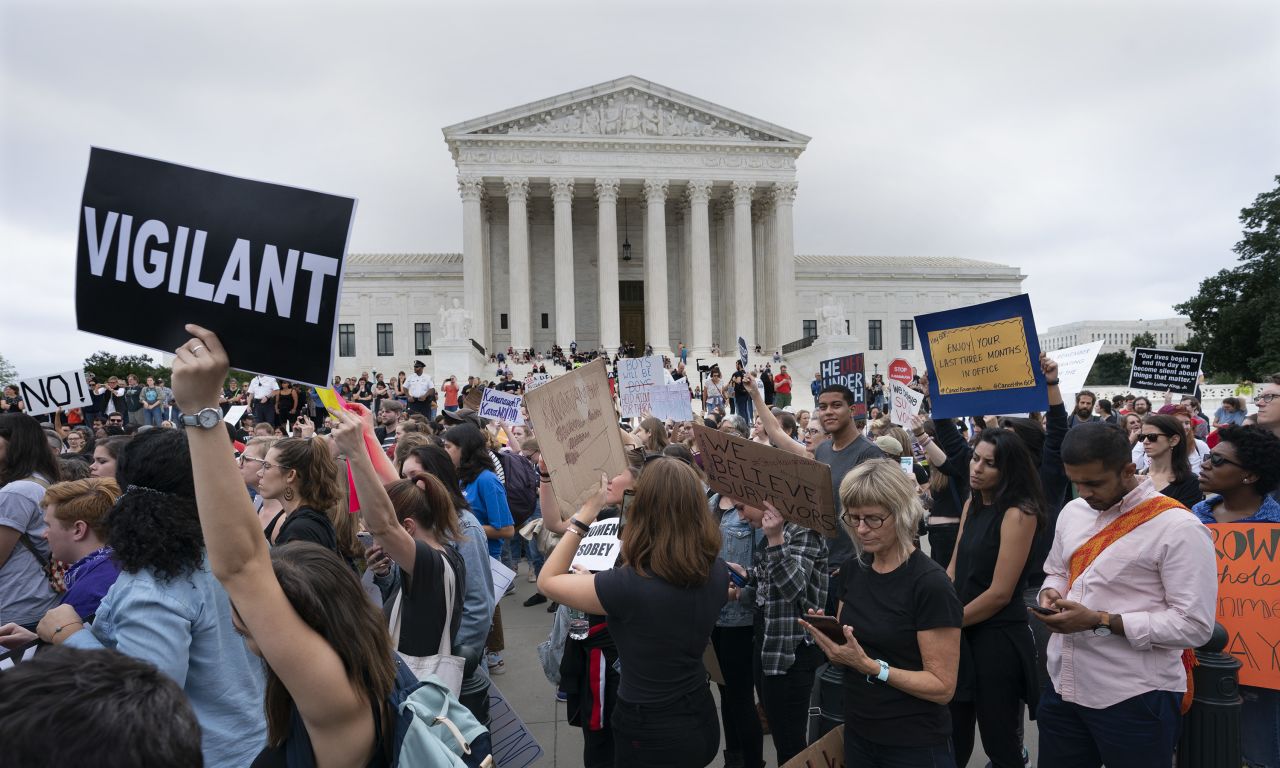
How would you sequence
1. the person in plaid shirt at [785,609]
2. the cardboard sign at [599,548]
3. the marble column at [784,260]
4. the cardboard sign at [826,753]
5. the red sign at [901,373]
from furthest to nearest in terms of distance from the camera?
the marble column at [784,260]
the red sign at [901,373]
the person in plaid shirt at [785,609]
the cardboard sign at [599,548]
the cardboard sign at [826,753]

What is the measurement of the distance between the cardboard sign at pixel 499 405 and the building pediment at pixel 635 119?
3567 cm

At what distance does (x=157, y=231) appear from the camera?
7.63 ft

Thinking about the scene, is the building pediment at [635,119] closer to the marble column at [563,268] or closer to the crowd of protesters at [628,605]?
the marble column at [563,268]

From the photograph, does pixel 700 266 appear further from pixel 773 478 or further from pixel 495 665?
pixel 773 478

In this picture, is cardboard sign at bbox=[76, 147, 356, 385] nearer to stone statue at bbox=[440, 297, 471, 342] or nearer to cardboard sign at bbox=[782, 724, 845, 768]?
cardboard sign at bbox=[782, 724, 845, 768]

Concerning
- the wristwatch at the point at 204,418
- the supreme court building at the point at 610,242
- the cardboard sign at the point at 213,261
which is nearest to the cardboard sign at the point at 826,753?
the cardboard sign at the point at 213,261

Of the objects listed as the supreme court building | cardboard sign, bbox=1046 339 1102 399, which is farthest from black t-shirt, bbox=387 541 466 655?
the supreme court building

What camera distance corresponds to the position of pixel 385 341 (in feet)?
159

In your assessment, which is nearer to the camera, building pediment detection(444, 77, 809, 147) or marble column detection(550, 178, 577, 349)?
marble column detection(550, 178, 577, 349)

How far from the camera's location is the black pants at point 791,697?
13.1 ft

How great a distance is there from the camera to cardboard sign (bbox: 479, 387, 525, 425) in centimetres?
1014

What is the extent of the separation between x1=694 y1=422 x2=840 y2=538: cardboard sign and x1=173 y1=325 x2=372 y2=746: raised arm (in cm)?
235

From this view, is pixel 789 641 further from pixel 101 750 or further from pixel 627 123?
pixel 627 123

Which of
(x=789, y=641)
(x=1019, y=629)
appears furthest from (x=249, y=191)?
(x=1019, y=629)
